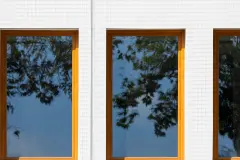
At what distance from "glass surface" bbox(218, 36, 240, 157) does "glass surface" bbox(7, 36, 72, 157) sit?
1757mm

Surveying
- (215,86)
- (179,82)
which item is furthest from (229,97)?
→ (179,82)

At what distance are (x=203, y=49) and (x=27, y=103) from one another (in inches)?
82.9

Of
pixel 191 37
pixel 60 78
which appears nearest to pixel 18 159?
pixel 60 78

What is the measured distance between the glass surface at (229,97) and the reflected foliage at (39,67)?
177cm

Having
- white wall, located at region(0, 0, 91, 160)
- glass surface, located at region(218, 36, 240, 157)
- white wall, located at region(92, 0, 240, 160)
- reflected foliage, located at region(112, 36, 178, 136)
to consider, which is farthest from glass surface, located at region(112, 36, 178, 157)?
glass surface, located at region(218, 36, 240, 157)

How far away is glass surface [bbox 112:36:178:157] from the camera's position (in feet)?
20.1

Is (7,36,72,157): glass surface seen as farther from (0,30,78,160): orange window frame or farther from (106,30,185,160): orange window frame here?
(106,30,185,160): orange window frame

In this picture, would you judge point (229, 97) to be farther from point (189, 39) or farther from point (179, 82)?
point (189, 39)

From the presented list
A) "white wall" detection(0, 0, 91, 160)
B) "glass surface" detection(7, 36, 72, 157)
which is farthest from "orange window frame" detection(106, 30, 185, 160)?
"glass surface" detection(7, 36, 72, 157)

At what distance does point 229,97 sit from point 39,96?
7.26 feet

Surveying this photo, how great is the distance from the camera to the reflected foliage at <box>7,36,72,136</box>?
6141 mm

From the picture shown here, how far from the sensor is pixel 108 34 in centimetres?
607

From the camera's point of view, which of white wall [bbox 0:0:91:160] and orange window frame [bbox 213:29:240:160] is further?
orange window frame [bbox 213:29:240:160]

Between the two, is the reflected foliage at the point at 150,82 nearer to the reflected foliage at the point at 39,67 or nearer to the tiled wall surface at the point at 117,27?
the tiled wall surface at the point at 117,27
